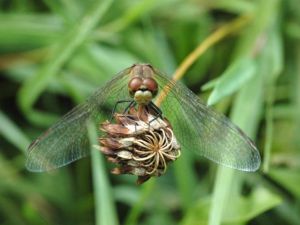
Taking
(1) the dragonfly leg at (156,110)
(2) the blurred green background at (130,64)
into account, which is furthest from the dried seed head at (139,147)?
(2) the blurred green background at (130,64)

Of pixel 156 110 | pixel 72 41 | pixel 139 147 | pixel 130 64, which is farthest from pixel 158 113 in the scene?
pixel 130 64

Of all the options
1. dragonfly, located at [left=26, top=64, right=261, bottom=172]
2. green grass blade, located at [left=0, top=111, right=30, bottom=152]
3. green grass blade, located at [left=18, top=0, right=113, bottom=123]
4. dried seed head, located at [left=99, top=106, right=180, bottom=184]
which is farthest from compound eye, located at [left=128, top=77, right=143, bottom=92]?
green grass blade, located at [left=0, top=111, right=30, bottom=152]

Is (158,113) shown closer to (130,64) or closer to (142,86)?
(142,86)

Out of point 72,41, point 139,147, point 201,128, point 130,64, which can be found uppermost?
point 130,64

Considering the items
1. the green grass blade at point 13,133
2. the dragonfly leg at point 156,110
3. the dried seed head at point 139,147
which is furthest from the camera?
the green grass blade at point 13,133

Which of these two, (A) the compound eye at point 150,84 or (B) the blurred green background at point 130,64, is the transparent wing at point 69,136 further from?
(B) the blurred green background at point 130,64

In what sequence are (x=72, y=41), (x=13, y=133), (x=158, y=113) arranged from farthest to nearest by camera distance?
(x=13, y=133) < (x=72, y=41) < (x=158, y=113)

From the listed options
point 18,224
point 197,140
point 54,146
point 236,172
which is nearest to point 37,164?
point 54,146
